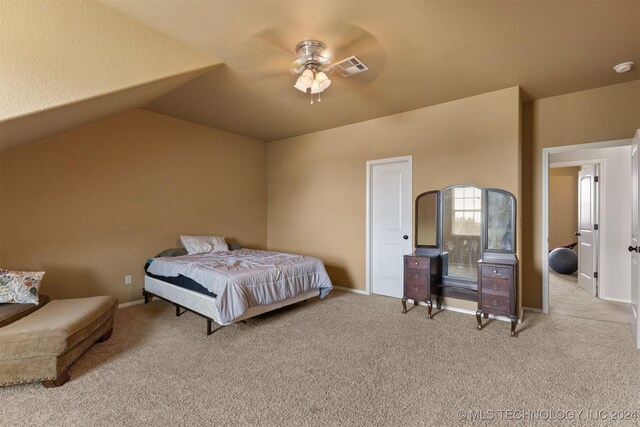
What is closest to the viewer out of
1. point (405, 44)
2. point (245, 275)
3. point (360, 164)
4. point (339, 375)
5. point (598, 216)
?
point (339, 375)

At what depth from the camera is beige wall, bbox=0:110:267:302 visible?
318cm

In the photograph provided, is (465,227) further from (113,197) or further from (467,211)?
(113,197)

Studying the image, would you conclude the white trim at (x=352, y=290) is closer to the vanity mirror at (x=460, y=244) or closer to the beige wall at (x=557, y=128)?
the vanity mirror at (x=460, y=244)

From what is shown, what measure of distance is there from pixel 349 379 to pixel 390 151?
3064 millimetres

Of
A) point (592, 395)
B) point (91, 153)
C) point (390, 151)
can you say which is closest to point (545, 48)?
point (390, 151)

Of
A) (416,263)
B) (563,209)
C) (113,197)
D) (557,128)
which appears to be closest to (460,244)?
(416,263)

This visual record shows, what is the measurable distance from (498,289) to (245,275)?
2548mm

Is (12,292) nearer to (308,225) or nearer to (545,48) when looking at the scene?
(308,225)

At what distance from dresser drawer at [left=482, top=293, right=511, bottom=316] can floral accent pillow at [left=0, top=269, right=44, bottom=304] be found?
4134 mm

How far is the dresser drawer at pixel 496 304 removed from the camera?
296cm

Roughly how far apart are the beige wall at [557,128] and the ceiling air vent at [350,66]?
233 centimetres

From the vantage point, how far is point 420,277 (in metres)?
3.52

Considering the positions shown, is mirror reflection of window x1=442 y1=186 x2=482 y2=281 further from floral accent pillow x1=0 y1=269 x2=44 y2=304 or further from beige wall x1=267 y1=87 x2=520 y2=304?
floral accent pillow x1=0 y1=269 x2=44 y2=304

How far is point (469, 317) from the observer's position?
3455mm
